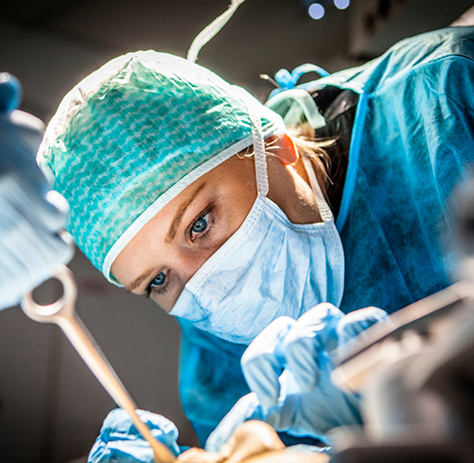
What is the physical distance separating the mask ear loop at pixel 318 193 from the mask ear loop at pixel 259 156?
0.17 m

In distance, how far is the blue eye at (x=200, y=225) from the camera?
36.9 inches

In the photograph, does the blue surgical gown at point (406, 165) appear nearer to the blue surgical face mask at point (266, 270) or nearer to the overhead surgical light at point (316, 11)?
the blue surgical face mask at point (266, 270)

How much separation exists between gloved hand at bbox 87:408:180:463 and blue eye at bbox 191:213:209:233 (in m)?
0.43

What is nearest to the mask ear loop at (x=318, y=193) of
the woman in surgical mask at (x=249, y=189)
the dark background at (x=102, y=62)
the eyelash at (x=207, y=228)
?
the woman in surgical mask at (x=249, y=189)

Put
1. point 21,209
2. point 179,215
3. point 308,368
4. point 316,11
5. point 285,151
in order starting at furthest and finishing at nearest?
point 316,11, point 285,151, point 179,215, point 308,368, point 21,209

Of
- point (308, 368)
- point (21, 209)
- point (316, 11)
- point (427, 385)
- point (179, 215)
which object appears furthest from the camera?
point (316, 11)

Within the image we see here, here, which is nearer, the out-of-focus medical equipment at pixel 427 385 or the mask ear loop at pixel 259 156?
the out-of-focus medical equipment at pixel 427 385

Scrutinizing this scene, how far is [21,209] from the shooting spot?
47 centimetres

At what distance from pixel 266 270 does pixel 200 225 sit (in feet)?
0.63

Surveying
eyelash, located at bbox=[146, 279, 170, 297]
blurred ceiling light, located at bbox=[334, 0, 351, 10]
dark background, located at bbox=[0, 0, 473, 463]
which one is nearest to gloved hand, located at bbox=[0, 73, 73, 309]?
eyelash, located at bbox=[146, 279, 170, 297]

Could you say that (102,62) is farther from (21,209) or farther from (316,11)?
(21,209)

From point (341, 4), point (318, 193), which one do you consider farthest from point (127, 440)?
point (341, 4)

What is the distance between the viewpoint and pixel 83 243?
1015mm

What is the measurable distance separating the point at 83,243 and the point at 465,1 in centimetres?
169
